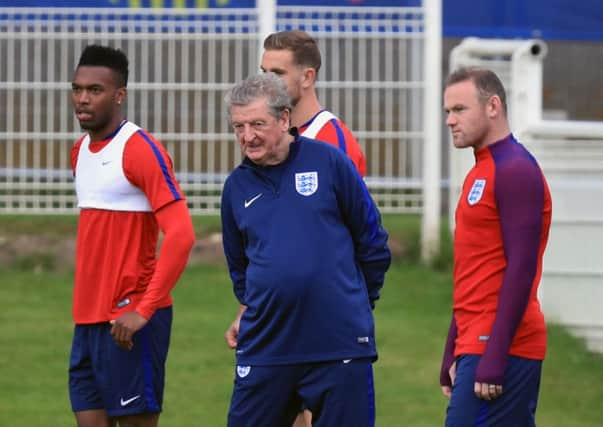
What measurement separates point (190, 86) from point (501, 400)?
883 cm

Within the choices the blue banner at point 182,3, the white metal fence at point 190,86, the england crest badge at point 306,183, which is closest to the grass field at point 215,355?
the white metal fence at point 190,86

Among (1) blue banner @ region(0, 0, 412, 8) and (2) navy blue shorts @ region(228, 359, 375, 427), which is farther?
(1) blue banner @ region(0, 0, 412, 8)

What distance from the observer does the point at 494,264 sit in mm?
5289

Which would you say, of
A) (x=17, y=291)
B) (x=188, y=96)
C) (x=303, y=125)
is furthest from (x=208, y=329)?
(x=303, y=125)

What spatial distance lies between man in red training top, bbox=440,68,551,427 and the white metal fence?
836cm

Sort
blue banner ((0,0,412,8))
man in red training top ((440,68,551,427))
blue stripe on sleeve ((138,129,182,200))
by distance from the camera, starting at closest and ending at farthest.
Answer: man in red training top ((440,68,551,427)) → blue stripe on sleeve ((138,129,182,200)) → blue banner ((0,0,412,8))

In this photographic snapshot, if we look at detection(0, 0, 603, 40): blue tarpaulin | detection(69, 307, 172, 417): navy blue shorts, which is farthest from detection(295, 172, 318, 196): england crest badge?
detection(0, 0, 603, 40): blue tarpaulin

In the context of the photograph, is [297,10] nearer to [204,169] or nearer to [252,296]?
[204,169]

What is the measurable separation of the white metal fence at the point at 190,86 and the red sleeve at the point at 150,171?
7404 millimetres

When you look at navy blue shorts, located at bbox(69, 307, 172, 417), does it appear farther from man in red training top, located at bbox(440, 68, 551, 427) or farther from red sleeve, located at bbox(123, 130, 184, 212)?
man in red training top, located at bbox(440, 68, 551, 427)

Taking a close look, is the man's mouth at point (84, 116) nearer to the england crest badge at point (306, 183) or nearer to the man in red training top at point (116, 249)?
the man in red training top at point (116, 249)

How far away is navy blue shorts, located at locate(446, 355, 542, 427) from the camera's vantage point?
Answer: 5.28 metres

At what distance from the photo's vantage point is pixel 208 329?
11234 mm

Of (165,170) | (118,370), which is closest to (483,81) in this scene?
(165,170)
